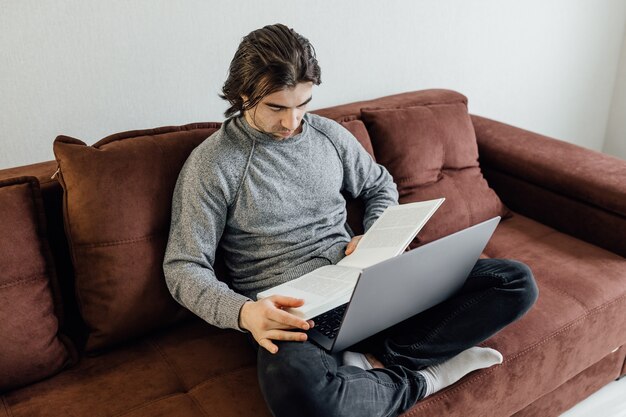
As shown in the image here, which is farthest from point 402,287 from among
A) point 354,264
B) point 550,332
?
point 550,332

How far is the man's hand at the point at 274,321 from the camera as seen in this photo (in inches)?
43.4

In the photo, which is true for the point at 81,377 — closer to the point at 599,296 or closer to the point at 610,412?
the point at 599,296

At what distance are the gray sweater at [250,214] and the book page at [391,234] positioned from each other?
0.14 m

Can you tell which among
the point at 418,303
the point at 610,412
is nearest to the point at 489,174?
the point at 610,412

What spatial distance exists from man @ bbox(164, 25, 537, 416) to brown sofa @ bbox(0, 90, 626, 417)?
85mm

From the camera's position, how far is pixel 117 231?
1.32 metres

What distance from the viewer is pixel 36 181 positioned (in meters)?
1.29

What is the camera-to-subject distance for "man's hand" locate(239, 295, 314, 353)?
1.10 meters

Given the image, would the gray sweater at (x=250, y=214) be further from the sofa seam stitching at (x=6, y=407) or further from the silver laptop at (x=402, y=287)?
the sofa seam stitching at (x=6, y=407)

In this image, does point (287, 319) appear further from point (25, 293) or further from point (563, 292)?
point (563, 292)

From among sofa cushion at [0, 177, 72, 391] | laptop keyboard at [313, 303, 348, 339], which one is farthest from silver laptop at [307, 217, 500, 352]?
sofa cushion at [0, 177, 72, 391]

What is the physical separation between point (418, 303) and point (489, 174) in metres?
1.01

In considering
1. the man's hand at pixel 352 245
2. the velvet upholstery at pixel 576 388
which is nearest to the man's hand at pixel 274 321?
the man's hand at pixel 352 245

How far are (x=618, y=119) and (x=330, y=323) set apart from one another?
7.80ft
